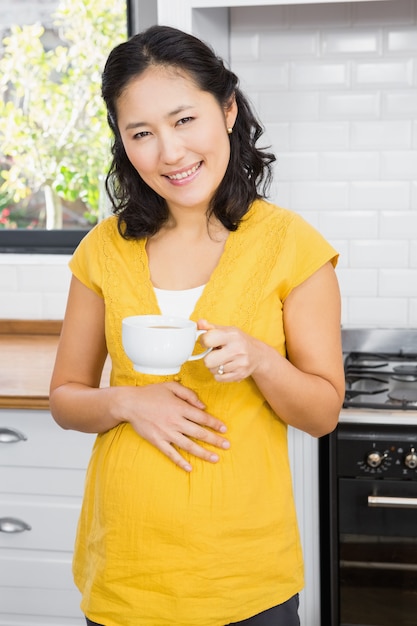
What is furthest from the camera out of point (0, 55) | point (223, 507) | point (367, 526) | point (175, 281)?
point (0, 55)

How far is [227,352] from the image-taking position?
123 cm

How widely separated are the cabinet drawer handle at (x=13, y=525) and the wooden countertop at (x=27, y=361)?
0.32m

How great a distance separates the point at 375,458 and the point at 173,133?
1098 millimetres

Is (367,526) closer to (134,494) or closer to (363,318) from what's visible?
(363,318)

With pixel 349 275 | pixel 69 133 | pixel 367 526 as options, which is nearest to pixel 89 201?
pixel 69 133

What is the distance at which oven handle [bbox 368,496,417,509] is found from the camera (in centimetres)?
213

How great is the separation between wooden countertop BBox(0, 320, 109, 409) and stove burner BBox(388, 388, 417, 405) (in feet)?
2.47

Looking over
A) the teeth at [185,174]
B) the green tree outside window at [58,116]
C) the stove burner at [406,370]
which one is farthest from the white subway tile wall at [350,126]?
the teeth at [185,174]

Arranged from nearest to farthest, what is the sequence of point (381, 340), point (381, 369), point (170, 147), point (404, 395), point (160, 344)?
point (160, 344), point (170, 147), point (404, 395), point (381, 369), point (381, 340)

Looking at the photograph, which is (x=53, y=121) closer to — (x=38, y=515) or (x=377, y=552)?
(x=38, y=515)

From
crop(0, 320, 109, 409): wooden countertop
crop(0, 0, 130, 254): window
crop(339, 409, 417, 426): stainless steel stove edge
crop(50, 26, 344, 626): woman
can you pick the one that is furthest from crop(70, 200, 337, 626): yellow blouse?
crop(0, 0, 130, 254): window

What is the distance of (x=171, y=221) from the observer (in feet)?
5.06

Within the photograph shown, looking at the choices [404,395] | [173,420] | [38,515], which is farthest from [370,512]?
[173,420]

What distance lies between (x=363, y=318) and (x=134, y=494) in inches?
60.7
